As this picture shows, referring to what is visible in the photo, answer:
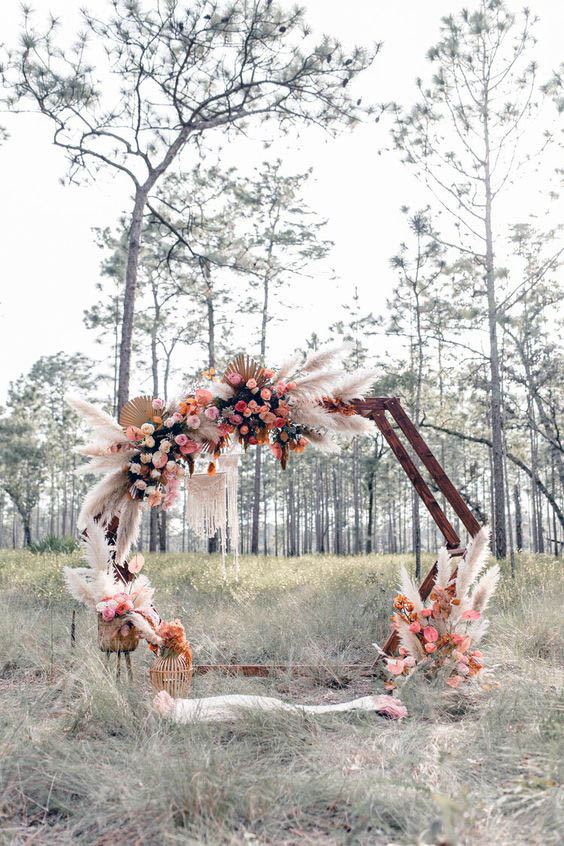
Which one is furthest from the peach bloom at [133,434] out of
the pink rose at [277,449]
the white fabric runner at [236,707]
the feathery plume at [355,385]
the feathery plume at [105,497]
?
the white fabric runner at [236,707]

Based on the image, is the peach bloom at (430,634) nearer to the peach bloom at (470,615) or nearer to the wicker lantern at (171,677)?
the peach bloom at (470,615)

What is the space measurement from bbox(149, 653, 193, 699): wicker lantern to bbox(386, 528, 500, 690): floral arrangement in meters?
1.42

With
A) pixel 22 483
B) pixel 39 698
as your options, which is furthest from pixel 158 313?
pixel 39 698

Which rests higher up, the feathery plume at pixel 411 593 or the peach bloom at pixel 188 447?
the peach bloom at pixel 188 447

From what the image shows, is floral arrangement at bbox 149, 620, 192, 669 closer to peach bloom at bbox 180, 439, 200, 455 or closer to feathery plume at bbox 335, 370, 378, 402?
peach bloom at bbox 180, 439, 200, 455

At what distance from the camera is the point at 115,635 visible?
4613 millimetres

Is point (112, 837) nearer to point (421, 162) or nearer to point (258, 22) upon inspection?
point (258, 22)

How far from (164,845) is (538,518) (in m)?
22.6

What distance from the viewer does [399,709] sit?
164 inches

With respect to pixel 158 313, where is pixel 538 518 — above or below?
below

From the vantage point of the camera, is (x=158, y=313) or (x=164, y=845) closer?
(x=164, y=845)

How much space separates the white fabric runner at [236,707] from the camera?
3.84 m

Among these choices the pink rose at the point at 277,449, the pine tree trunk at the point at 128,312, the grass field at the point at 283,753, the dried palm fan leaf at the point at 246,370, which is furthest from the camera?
the pine tree trunk at the point at 128,312

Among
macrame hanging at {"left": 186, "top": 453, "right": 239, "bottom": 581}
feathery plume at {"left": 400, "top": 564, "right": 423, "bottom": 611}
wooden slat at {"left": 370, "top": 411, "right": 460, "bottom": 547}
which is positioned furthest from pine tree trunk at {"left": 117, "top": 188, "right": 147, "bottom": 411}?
feathery plume at {"left": 400, "top": 564, "right": 423, "bottom": 611}
